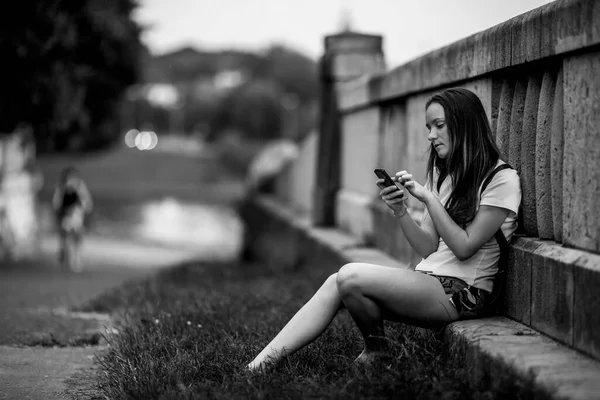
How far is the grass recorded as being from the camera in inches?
132

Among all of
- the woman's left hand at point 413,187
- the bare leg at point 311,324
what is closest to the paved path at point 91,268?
the bare leg at point 311,324

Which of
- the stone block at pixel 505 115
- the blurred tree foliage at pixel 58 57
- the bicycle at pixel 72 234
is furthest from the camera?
the bicycle at pixel 72 234

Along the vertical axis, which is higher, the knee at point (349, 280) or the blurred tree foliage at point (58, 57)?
the blurred tree foliage at point (58, 57)

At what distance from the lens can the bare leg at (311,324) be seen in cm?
397

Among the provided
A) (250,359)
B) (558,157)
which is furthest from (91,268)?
(558,157)

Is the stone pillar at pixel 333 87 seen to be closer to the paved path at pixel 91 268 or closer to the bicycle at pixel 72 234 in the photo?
the paved path at pixel 91 268

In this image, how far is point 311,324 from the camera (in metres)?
3.99

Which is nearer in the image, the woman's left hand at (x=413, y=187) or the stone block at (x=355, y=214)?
the woman's left hand at (x=413, y=187)

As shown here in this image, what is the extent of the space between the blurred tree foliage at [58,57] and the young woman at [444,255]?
26.7 ft

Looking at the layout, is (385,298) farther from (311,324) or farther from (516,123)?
(516,123)

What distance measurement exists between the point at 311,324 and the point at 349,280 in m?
0.34

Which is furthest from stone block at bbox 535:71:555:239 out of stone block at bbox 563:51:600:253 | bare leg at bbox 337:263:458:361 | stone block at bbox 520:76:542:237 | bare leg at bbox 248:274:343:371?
bare leg at bbox 248:274:343:371

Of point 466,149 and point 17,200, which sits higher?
point 466,149

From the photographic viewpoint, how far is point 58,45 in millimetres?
11594
